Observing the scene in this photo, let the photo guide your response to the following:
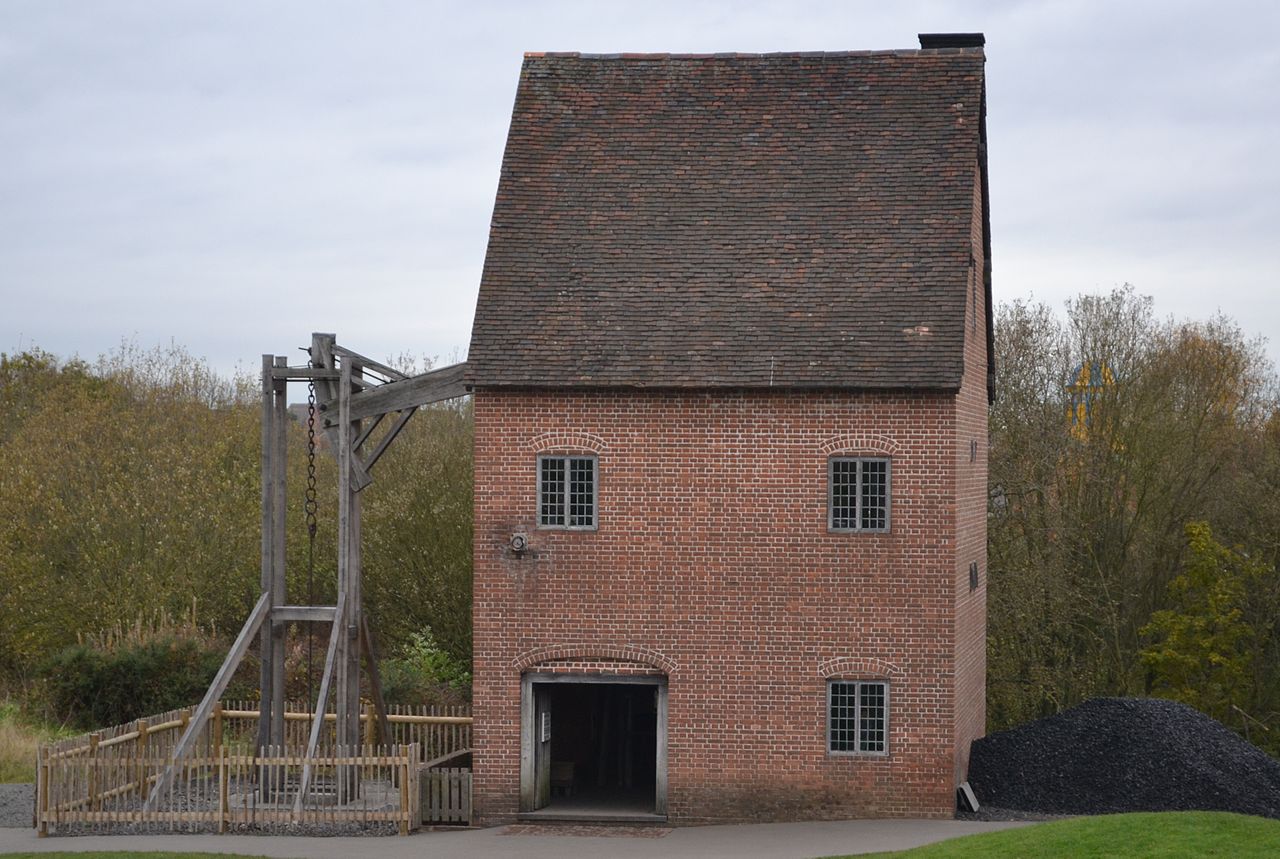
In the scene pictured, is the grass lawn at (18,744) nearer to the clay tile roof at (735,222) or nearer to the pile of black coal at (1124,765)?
the clay tile roof at (735,222)

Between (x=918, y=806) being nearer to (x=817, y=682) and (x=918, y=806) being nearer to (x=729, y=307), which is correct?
(x=817, y=682)

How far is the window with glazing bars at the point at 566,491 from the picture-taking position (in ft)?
69.1

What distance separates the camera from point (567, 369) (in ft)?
68.5

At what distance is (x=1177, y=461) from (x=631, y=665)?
67.1 ft

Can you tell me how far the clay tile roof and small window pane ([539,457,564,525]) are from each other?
1179 millimetres

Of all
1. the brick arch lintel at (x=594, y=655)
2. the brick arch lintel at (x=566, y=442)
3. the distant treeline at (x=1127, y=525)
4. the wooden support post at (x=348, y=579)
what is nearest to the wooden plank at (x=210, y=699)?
the wooden support post at (x=348, y=579)

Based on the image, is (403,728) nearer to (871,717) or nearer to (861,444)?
(871,717)

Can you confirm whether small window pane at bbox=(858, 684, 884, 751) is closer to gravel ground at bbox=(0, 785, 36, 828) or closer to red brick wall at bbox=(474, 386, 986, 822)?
red brick wall at bbox=(474, 386, 986, 822)

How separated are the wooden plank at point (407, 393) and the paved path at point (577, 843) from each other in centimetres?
588

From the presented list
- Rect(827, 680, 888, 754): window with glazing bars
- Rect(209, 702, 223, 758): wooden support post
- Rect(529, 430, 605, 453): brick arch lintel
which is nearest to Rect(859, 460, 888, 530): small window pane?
Rect(827, 680, 888, 754): window with glazing bars

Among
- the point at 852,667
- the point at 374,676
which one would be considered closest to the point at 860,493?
the point at 852,667

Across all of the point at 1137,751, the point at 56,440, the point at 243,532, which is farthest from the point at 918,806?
the point at 56,440

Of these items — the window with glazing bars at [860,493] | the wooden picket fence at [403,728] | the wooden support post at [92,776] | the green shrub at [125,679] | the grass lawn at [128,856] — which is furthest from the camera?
the green shrub at [125,679]

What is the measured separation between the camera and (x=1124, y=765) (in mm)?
20922
